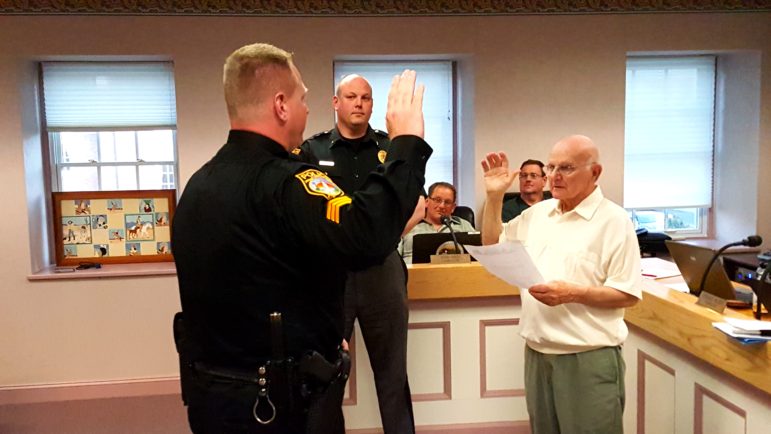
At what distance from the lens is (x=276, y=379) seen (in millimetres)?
1230

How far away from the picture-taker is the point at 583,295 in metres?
1.75

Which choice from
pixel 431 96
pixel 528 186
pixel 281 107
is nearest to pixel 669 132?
pixel 528 186

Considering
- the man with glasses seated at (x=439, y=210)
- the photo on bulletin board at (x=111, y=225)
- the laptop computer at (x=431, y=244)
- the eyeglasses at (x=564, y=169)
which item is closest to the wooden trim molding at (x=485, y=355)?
the laptop computer at (x=431, y=244)

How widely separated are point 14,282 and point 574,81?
13.5ft

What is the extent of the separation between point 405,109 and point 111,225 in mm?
3576

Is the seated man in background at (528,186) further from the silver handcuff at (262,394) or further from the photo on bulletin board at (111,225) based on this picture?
the silver handcuff at (262,394)

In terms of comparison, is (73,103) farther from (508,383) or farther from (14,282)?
(508,383)

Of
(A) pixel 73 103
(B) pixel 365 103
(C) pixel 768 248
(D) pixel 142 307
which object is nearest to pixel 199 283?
(B) pixel 365 103

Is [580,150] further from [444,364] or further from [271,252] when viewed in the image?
[444,364]

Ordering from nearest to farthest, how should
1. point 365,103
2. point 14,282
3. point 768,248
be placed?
point 365,103 → point 14,282 → point 768,248

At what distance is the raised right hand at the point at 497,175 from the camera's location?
202cm

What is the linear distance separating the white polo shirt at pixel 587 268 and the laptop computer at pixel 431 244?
92 centimetres

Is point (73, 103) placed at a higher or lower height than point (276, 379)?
higher

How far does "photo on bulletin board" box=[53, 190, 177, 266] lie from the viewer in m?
4.16
